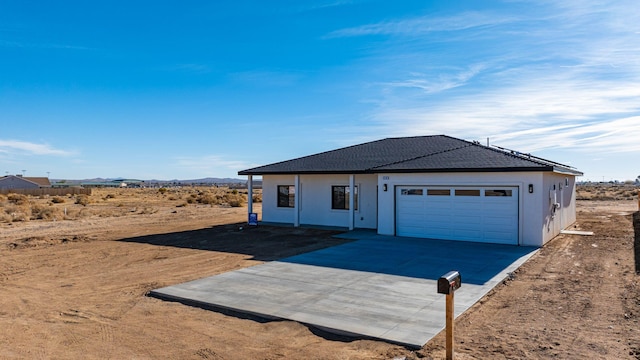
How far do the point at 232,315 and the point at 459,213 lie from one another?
11.1 meters

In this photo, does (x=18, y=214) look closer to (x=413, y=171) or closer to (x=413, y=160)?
(x=413, y=160)

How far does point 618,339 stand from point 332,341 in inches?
163

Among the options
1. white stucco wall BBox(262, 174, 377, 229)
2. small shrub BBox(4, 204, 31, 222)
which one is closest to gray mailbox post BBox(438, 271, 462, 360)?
white stucco wall BBox(262, 174, 377, 229)

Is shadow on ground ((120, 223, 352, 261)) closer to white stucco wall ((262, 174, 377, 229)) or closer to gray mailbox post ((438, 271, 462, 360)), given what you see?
white stucco wall ((262, 174, 377, 229))

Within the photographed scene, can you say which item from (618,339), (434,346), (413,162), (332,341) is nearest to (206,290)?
(332,341)

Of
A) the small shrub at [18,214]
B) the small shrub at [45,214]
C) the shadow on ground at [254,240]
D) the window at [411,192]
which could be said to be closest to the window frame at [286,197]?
the shadow on ground at [254,240]

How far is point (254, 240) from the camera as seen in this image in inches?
687

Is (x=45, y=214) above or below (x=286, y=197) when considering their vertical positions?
below

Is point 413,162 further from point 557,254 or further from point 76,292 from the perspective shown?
point 76,292

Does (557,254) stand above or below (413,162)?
below

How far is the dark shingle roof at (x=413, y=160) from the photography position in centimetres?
1634

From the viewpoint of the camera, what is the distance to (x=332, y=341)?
653 cm

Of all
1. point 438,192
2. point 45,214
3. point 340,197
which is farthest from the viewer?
point 45,214

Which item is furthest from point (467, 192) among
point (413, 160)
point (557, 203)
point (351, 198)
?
point (351, 198)
